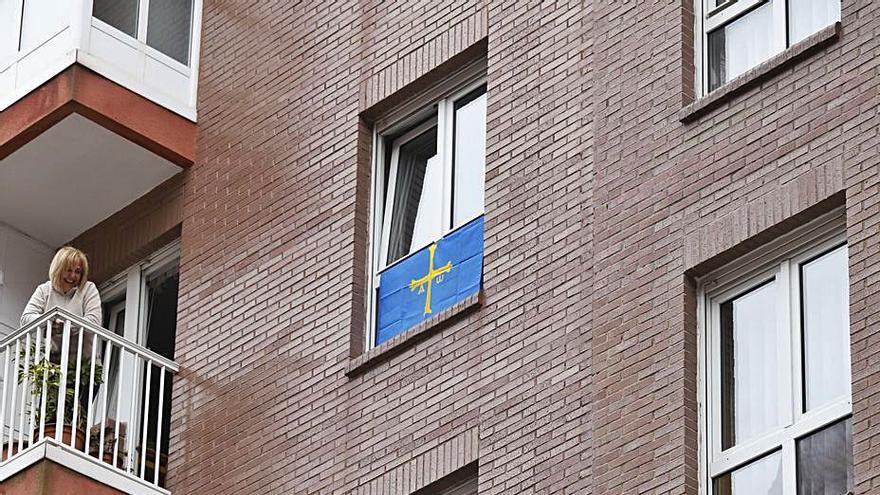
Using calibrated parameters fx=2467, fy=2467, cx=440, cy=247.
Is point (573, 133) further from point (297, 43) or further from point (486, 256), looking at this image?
point (297, 43)

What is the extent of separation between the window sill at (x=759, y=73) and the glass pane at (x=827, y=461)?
2742 mm

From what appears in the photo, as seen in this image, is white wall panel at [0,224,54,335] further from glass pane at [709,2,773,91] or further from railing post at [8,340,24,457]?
glass pane at [709,2,773,91]

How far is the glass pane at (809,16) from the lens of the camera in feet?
57.1

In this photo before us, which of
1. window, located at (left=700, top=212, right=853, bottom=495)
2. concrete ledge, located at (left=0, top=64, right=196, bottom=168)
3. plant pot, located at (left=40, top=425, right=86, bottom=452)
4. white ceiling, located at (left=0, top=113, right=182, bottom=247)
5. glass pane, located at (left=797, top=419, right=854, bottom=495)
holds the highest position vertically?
concrete ledge, located at (left=0, top=64, right=196, bottom=168)

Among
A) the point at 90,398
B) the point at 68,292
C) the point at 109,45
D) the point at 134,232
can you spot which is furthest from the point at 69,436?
the point at 109,45

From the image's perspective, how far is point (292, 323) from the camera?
20.4 m

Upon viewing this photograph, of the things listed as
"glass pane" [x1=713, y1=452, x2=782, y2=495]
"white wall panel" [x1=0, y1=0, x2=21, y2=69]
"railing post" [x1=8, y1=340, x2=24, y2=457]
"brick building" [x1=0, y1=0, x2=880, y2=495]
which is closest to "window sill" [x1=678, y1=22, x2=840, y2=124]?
"brick building" [x1=0, y1=0, x2=880, y2=495]

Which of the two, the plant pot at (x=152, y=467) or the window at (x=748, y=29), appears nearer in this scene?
the window at (x=748, y=29)

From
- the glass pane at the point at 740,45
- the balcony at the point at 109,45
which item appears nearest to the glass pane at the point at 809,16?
the glass pane at the point at 740,45

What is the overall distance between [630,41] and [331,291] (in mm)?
3444

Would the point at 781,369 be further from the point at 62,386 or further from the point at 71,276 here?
the point at 71,276

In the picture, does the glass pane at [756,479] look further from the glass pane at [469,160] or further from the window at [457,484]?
the glass pane at [469,160]

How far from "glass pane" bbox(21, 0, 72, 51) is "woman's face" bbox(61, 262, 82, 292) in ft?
7.27

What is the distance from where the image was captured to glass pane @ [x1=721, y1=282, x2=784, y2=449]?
54.6 ft
